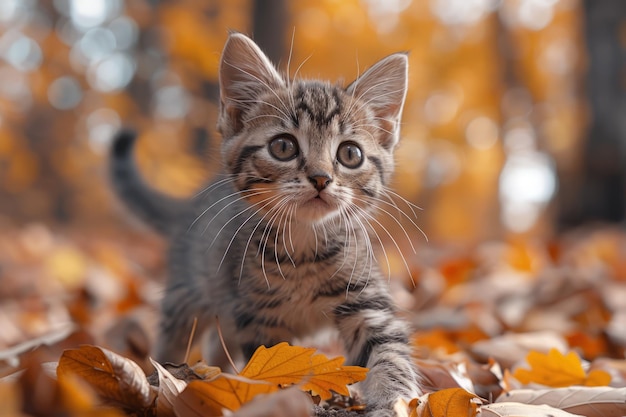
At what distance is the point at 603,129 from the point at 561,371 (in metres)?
7.35

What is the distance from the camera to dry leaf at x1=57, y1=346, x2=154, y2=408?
154 cm

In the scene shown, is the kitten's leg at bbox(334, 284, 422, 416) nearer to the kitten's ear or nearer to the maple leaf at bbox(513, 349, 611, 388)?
the maple leaf at bbox(513, 349, 611, 388)

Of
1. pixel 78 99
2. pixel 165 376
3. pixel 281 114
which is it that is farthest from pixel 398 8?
pixel 165 376

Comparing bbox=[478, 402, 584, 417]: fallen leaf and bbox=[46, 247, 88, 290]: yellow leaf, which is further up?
bbox=[478, 402, 584, 417]: fallen leaf

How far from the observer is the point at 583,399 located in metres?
1.85

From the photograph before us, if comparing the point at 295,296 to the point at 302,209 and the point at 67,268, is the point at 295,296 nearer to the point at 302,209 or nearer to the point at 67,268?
Result: the point at 302,209

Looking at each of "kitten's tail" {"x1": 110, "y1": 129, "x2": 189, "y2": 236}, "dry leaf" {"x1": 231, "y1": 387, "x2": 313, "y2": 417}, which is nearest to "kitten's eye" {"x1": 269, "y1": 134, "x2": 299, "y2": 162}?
"dry leaf" {"x1": 231, "y1": 387, "x2": 313, "y2": 417}

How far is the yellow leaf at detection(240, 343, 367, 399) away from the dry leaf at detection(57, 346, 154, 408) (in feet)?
0.89

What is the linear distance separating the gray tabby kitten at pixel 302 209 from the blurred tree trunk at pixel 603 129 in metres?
6.74

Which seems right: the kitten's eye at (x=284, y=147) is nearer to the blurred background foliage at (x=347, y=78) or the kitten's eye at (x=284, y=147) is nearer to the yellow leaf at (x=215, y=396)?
the yellow leaf at (x=215, y=396)

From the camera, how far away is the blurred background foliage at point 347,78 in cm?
866

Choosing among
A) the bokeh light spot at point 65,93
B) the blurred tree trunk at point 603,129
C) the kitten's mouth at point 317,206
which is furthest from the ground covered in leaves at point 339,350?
the bokeh light spot at point 65,93

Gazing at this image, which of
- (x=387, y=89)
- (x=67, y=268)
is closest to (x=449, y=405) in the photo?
(x=387, y=89)

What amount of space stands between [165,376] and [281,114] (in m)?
1.27
